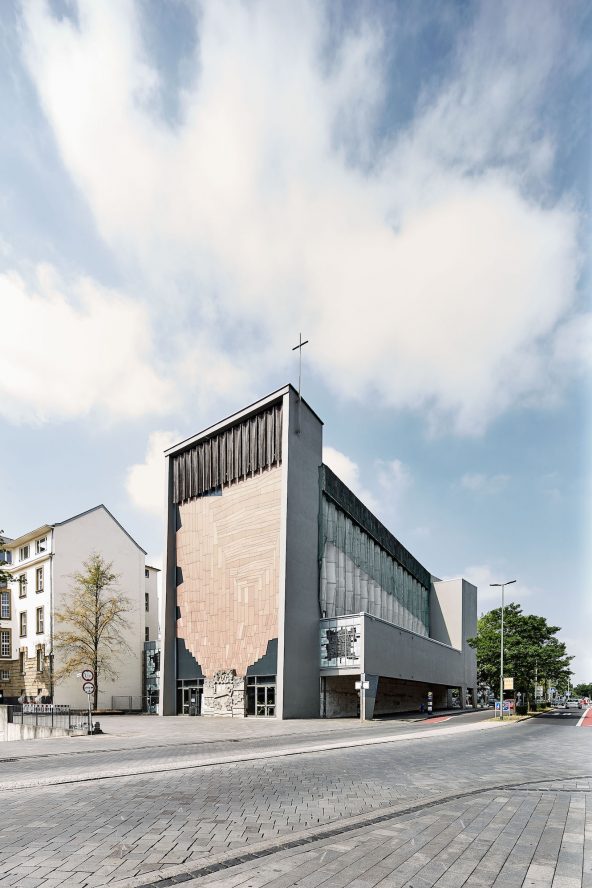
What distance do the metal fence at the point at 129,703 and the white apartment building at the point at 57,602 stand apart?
1.67 ft

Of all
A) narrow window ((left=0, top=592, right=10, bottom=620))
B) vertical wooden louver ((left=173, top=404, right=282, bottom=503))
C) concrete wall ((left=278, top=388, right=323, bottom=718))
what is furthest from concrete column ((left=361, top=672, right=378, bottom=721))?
narrow window ((left=0, top=592, right=10, bottom=620))

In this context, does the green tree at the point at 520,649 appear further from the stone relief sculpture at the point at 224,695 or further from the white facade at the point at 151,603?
the white facade at the point at 151,603

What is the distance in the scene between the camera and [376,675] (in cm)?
4350

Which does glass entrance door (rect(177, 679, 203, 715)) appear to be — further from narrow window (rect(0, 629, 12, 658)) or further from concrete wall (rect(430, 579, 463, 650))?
concrete wall (rect(430, 579, 463, 650))

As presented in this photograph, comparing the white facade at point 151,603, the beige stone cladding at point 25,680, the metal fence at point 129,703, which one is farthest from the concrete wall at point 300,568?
the white facade at point 151,603

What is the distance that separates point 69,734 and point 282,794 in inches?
891

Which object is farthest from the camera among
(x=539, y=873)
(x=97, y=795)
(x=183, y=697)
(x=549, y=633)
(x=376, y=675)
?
(x=549, y=633)

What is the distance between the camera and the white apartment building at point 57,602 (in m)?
58.9

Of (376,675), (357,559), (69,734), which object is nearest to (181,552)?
(357,559)

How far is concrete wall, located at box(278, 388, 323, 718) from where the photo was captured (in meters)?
41.6

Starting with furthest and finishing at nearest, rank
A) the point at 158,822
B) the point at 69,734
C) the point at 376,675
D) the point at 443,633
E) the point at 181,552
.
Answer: the point at 443,633, the point at 181,552, the point at 376,675, the point at 69,734, the point at 158,822

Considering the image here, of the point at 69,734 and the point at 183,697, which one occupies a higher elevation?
the point at 69,734

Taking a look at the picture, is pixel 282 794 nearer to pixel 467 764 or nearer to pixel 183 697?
pixel 467 764

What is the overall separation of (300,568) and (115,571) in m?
29.0
